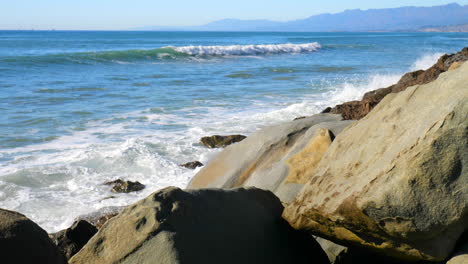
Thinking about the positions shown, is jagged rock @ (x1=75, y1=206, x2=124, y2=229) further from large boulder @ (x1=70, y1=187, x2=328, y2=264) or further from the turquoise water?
large boulder @ (x1=70, y1=187, x2=328, y2=264)

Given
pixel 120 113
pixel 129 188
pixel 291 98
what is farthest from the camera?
pixel 291 98

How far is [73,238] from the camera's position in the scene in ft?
12.6

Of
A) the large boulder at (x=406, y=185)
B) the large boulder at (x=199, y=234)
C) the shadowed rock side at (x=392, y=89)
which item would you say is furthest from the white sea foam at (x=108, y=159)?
the large boulder at (x=406, y=185)

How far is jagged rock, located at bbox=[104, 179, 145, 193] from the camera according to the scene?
684 cm

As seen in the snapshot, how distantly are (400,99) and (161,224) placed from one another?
165cm

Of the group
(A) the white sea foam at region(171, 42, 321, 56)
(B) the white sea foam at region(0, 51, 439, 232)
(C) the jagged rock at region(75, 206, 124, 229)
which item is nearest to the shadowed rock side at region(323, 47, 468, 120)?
(B) the white sea foam at region(0, 51, 439, 232)

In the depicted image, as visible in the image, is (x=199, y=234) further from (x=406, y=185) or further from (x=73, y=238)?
(x=73, y=238)

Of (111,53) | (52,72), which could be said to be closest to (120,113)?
(52,72)

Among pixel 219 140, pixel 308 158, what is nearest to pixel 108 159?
pixel 219 140

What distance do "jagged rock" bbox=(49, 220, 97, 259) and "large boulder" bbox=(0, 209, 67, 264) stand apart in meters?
1.08

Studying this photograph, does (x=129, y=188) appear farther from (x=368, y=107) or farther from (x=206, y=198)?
(x=206, y=198)

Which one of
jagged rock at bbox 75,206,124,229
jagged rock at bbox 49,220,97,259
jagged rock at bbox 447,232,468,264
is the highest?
jagged rock at bbox 447,232,468,264

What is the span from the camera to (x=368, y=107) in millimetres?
6949

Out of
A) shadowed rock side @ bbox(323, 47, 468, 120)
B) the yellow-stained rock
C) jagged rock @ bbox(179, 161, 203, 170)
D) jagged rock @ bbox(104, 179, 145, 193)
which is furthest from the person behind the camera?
jagged rock @ bbox(179, 161, 203, 170)
